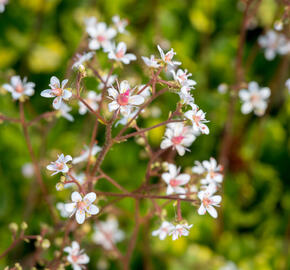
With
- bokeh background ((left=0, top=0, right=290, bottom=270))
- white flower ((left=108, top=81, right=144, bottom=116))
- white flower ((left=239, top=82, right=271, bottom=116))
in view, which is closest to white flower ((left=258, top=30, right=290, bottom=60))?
bokeh background ((left=0, top=0, right=290, bottom=270))

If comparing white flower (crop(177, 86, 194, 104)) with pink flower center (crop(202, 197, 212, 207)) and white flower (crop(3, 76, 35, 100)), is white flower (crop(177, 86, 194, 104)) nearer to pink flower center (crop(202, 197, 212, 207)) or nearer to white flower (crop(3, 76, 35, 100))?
pink flower center (crop(202, 197, 212, 207))

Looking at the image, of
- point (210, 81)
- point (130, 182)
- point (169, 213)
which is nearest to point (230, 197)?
point (169, 213)

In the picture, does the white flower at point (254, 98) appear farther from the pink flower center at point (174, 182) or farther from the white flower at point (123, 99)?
the white flower at point (123, 99)

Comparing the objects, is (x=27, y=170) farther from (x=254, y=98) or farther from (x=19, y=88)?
(x=254, y=98)

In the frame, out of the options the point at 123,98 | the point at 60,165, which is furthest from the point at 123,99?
the point at 60,165

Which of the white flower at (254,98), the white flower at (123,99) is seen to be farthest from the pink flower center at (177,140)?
the white flower at (254,98)

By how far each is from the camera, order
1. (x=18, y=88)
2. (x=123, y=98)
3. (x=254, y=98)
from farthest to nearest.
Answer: (x=254, y=98)
(x=18, y=88)
(x=123, y=98)

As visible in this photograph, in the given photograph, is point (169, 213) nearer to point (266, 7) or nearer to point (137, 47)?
point (137, 47)
